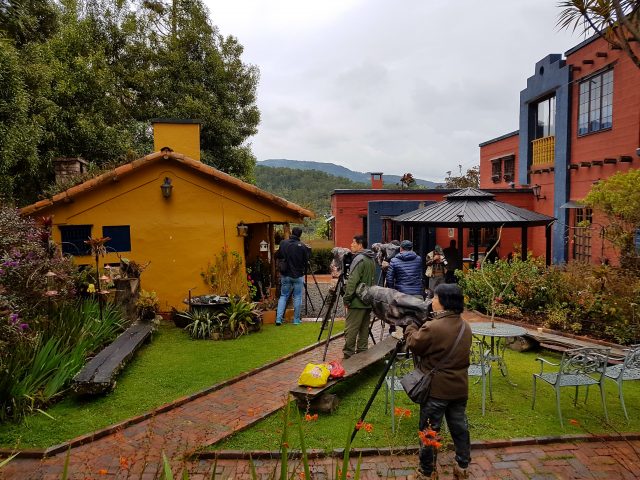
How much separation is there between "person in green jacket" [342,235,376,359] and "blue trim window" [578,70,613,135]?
10.5 meters

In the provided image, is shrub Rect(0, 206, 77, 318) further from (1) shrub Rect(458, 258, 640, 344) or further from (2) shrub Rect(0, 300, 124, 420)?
(1) shrub Rect(458, 258, 640, 344)

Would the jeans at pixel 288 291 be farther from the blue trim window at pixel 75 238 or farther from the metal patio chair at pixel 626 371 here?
the metal patio chair at pixel 626 371

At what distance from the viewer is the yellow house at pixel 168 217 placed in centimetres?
1032

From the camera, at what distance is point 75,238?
409 inches

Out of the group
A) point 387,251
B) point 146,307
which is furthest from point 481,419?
point 146,307

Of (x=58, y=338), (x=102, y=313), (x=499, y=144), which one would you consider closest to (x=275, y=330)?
(x=102, y=313)

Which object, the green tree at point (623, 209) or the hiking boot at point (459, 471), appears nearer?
the hiking boot at point (459, 471)

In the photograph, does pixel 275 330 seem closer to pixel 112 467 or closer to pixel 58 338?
pixel 58 338

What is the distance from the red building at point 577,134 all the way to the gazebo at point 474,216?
4.25 ft

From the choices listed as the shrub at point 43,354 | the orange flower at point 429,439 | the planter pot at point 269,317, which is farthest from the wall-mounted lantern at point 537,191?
the orange flower at point 429,439

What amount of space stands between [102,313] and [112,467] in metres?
4.45

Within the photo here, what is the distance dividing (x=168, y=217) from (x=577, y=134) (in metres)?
Answer: 12.9

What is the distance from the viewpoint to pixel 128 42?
22.3m

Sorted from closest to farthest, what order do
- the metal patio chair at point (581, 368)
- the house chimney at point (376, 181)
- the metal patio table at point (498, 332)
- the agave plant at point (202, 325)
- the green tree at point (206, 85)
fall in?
the metal patio chair at point (581, 368)
the metal patio table at point (498, 332)
the agave plant at point (202, 325)
the green tree at point (206, 85)
the house chimney at point (376, 181)
